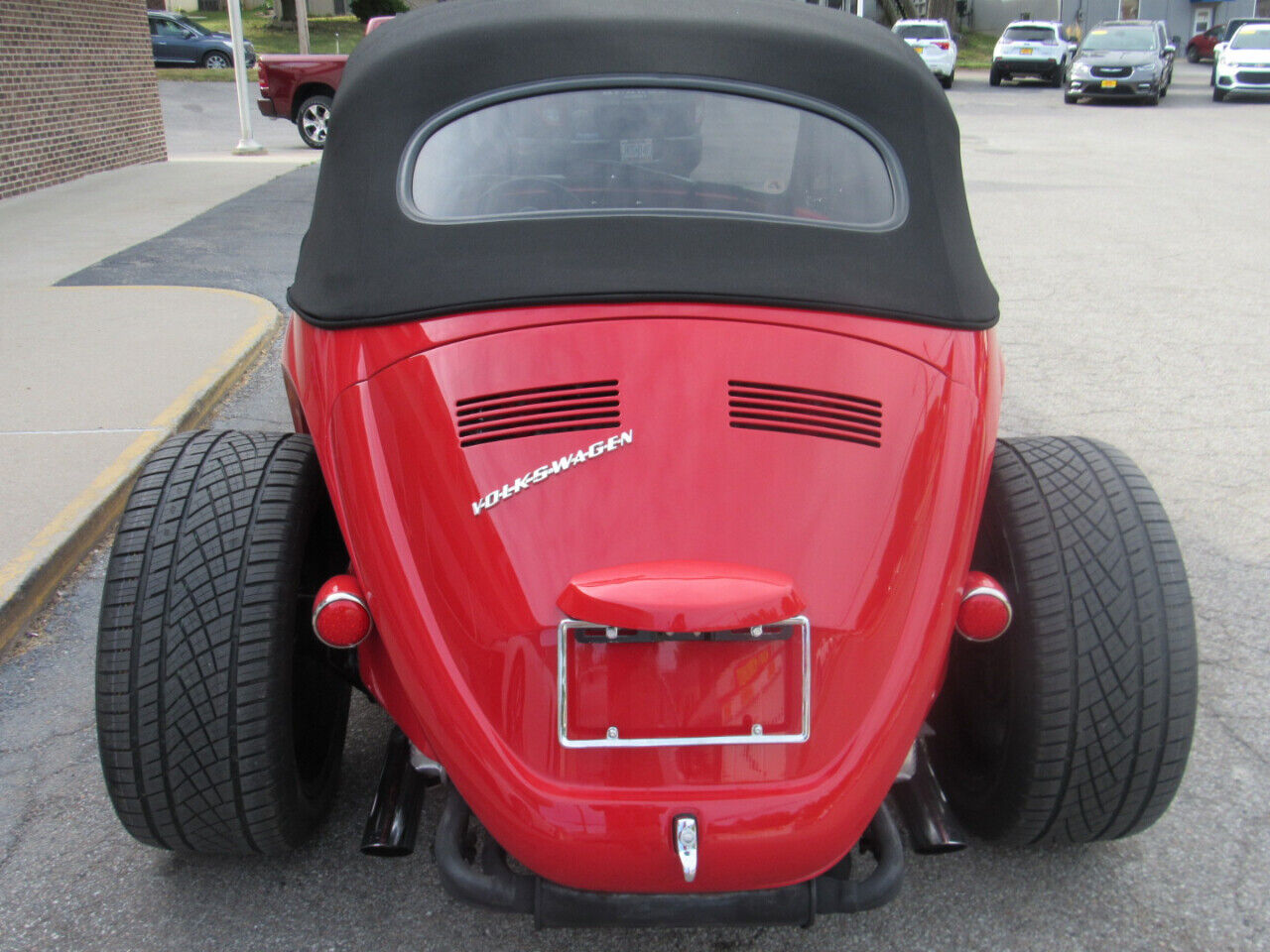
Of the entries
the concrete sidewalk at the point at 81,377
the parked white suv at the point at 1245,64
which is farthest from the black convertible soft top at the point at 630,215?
the parked white suv at the point at 1245,64

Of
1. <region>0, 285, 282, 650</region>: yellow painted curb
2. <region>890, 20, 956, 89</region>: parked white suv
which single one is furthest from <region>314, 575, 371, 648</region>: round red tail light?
<region>890, 20, 956, 89</region>: parked white suv

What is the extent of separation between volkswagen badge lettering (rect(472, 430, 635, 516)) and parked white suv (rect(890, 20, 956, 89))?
30903mm

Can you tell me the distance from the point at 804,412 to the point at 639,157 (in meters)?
0.81

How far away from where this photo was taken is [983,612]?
233cm

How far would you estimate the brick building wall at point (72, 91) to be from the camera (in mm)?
11992

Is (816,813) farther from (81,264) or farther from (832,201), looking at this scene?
(81,264)

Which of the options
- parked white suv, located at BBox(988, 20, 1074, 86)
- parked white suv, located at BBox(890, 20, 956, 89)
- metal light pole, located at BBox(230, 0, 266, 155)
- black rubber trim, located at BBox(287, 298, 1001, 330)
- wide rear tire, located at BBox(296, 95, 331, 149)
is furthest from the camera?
parked white suv, located at BBox(988, 20, 1074, 86)

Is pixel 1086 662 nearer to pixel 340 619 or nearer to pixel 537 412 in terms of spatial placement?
pixel 537 412

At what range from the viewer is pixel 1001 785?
8.32 ft

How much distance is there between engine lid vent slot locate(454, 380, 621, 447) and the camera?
2359mm

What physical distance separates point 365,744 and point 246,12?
2217 inches

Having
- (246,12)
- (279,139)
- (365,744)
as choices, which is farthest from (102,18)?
(246,12)

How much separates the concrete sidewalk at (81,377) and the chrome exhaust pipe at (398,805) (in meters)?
1.86

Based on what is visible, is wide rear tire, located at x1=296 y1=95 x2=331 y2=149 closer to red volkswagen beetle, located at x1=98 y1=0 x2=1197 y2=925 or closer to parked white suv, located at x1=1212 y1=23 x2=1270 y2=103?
red volkswagen beetle, located at x1=98 y1=0 x2=1197 y2=925
